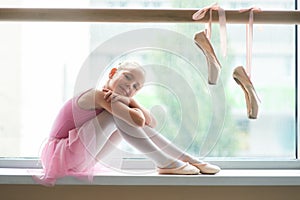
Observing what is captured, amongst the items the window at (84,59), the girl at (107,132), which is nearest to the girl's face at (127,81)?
the girl at (107,132)

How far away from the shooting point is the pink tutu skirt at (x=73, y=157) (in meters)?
1.32

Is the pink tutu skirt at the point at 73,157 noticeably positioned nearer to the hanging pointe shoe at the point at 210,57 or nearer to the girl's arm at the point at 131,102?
the girl's arm at the point at 131,102

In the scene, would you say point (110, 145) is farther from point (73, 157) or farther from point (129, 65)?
point (129, 65)

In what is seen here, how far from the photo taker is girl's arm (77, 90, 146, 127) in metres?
1.29

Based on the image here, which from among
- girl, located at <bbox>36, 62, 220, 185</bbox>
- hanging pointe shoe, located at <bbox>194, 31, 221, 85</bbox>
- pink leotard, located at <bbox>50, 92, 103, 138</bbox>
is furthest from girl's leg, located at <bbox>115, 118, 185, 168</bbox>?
hanging pointe shoe, located at <bbox>194, 31, 221, 85</bbox>

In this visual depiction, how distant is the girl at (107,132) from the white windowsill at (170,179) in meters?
0.02

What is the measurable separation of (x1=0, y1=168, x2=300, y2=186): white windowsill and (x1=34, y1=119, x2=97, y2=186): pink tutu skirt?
0.7 inches

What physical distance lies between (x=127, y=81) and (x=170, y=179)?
0.82 ft

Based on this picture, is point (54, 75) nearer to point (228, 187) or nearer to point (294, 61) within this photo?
point (228, 187)

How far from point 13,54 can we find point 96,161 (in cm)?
42

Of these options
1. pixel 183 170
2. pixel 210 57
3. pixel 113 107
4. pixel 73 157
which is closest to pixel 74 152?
pixel 73 157

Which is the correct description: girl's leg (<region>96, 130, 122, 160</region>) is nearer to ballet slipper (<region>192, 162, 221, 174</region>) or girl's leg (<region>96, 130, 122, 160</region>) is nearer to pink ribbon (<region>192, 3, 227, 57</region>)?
ballet slipper (<region>192, 162, 221, 174</region>)

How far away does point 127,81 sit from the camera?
1327 millimetres

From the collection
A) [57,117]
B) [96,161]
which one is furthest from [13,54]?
[96,161]
